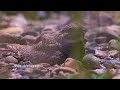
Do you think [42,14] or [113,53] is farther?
[42,14]

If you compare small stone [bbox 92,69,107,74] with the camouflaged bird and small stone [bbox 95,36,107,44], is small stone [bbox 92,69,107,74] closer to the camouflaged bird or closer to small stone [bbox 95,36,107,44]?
the camouflaged bird

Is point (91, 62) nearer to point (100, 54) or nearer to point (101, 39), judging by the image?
point (100, 54)

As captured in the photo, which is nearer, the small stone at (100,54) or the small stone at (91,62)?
the small stone at (91,62)

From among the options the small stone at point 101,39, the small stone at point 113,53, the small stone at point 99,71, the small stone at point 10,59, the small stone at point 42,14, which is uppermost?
the small stone at point 42,14

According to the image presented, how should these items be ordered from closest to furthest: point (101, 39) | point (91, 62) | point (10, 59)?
point (91, 62)
point (10, 59)
point (101, 39)

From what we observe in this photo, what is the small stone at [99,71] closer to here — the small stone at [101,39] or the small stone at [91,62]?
the small stone at [91,62]

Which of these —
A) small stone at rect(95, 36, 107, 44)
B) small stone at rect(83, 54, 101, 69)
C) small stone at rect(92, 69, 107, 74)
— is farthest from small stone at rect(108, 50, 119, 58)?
small stone at rect(95, 36, 107, 44)

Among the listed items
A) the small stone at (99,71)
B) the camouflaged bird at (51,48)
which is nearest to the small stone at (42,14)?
the camouflaged bird at (51,48)

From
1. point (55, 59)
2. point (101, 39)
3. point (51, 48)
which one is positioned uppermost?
point (101, 39)

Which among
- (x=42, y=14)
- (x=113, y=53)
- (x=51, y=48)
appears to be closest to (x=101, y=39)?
(x=113, y=53)
